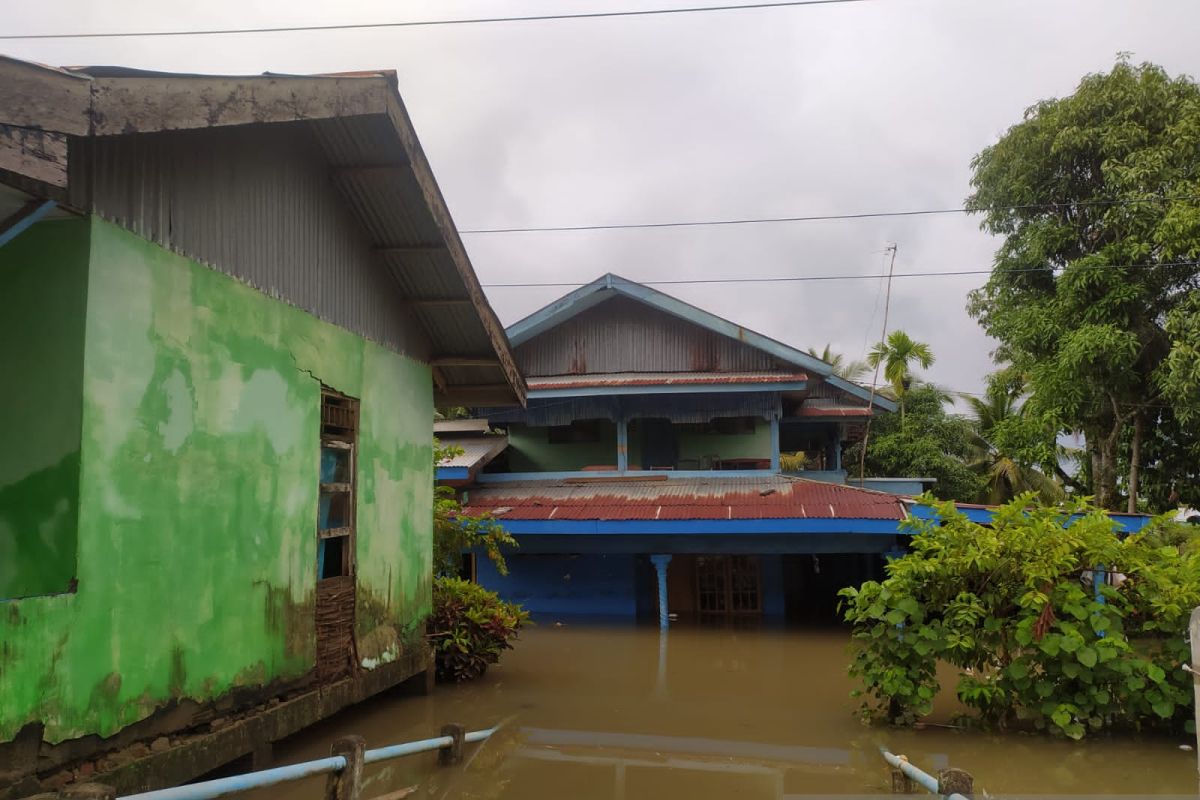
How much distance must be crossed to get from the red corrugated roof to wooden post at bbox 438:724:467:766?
32.1 ft

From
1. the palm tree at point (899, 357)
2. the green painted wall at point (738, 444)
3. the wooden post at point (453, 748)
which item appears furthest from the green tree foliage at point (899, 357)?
the wooden post at point (453, 748)

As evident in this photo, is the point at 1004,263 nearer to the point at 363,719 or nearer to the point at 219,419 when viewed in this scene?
the point at 363,719

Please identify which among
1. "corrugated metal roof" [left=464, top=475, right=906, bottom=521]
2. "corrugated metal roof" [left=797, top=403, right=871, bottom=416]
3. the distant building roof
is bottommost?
"corrugated metal roof" [left=464, top=475, right=906, bottom=521]

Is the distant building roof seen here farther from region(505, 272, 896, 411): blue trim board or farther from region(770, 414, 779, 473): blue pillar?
region(770, 414, 779, 473): blue pillar

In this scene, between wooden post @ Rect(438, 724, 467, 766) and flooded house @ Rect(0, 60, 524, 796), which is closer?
flooded house @ Rect(0, 60, 524, 796)

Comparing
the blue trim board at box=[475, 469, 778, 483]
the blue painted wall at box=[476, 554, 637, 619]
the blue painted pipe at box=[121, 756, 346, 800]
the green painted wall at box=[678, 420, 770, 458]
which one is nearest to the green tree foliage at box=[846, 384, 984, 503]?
the green painted wall at box=[678, 420, 770, 458]

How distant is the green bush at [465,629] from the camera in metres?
10.3

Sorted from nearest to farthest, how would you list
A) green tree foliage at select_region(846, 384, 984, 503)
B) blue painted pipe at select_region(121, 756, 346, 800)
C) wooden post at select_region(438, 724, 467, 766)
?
blue painted pipe at select_region(121, 756, 346, 800) → wooden post at select_region(438, 724, 467, 766) → green tree foliage at select_region(846, 384, 984, 503)

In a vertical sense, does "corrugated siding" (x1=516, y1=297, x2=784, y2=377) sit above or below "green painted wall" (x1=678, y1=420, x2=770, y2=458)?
above

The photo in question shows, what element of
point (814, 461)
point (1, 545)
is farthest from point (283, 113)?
point (814, 461)

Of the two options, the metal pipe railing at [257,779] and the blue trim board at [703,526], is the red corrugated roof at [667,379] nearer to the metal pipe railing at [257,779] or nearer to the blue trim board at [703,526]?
the blue trim board at [703,526]

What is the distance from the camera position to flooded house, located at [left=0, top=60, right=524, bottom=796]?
4699 millimetres

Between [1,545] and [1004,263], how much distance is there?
18.1 meters

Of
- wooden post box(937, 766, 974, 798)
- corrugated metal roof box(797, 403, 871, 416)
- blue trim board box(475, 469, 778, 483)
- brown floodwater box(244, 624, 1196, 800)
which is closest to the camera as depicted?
wooden post box(937, 766, 974, 798)
